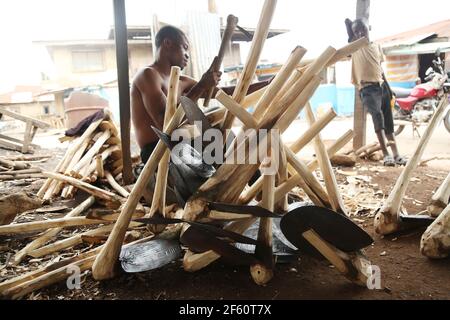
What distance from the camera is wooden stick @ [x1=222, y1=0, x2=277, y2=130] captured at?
1.68m

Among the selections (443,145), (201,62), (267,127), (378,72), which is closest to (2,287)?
(267,127)

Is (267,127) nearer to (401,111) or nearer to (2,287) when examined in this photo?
(2,287)

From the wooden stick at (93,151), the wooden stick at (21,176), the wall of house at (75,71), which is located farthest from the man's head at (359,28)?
the wall of house at (75,71)

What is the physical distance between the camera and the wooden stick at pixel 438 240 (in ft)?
5.84

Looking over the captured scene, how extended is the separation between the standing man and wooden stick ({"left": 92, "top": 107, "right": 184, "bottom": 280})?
3.88 m

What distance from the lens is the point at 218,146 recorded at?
1.89 metres

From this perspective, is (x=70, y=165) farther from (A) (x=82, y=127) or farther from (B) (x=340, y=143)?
(B) (x=340, y=143)

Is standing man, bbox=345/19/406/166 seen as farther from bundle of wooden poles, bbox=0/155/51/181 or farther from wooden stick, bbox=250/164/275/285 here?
bundle of wooden poles, bbox=0/155/51/181

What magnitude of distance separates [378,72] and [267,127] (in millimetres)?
3976

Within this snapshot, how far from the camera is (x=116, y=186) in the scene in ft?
12.1

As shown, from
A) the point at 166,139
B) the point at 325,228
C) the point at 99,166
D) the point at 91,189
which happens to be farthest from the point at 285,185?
the point at 99,166

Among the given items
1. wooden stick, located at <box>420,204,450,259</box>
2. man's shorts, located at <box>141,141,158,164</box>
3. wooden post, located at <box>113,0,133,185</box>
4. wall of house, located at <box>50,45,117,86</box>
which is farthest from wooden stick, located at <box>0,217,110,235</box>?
wall of house, located at <box>50,45,117,86</box>

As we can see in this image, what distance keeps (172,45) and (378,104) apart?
3407mm

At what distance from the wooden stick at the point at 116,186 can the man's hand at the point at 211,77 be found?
164 cm
